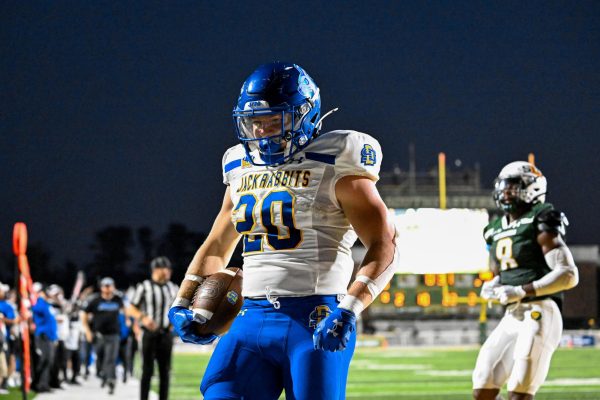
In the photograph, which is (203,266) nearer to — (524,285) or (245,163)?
(245,163)

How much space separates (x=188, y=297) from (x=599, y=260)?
59.9 metres

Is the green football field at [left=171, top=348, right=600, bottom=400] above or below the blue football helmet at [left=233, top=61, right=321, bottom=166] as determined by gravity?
below

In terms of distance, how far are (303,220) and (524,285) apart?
2.59 metres

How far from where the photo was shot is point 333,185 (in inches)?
148

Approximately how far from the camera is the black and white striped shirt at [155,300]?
9.91 meters

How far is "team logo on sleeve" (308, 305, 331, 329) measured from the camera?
3598mm

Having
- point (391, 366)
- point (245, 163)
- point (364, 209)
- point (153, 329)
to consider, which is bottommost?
point (391, 366)

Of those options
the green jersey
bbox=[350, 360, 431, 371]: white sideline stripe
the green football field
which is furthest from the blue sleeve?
the green jersey

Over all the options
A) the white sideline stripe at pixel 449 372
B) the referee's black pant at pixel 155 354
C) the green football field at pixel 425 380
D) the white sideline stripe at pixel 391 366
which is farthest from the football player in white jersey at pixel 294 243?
the white sideline stripe at pixel 391 366

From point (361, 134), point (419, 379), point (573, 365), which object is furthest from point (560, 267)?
point (573, 365)

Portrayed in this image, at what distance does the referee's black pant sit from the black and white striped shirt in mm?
121

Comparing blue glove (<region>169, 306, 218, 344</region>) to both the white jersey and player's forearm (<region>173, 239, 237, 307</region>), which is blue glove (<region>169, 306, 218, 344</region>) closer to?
player's forearm (<region>173, 239, 237, 307</region>)

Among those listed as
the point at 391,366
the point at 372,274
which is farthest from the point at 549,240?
the point at 391,366

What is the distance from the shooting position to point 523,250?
237 inches
